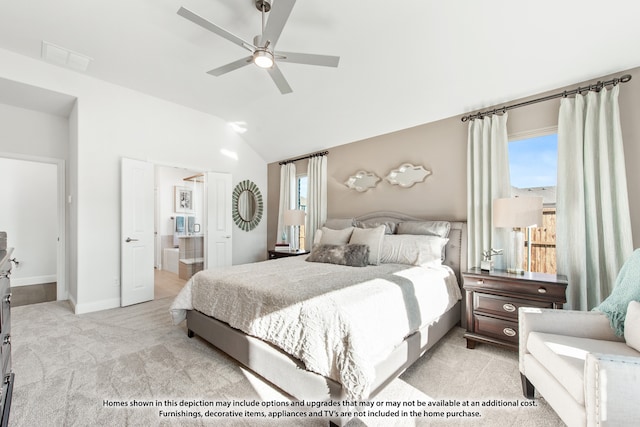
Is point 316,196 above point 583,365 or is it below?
above

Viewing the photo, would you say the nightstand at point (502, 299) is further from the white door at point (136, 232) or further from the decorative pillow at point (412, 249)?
the white door at point (136, 232)

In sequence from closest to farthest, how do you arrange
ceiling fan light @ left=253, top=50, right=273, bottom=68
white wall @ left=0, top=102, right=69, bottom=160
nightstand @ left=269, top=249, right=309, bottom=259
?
1. ceiling fan light @ left=253, top=50, right=273, bottom=68
2. white wall @ left=0, top=102, right=69, bottom=160
3. nightstand @ left=269, top=249, right=309, bottom=259

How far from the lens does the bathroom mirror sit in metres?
5.38

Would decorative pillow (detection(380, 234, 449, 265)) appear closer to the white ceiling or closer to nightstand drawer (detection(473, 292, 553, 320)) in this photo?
nightstand drawer (detection(473, 292, 553, 320))

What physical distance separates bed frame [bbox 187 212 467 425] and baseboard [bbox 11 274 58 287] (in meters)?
4.61

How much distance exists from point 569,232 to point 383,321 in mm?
2063

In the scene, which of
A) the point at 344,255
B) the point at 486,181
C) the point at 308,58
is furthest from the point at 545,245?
the point at 308,58

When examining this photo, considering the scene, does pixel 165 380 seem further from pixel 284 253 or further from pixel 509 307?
pixel 509 307

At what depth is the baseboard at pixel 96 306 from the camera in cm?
354

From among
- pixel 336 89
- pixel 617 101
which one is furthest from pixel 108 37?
pixel 617 101

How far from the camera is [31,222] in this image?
5277 millimetres

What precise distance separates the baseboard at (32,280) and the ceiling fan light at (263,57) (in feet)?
18.4

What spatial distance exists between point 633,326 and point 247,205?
524 centimetres

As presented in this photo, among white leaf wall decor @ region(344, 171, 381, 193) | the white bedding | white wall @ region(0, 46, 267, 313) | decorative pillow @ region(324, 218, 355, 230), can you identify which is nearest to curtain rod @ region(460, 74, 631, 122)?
white leaf wall decor @ region(344, 171, 381, 193)
